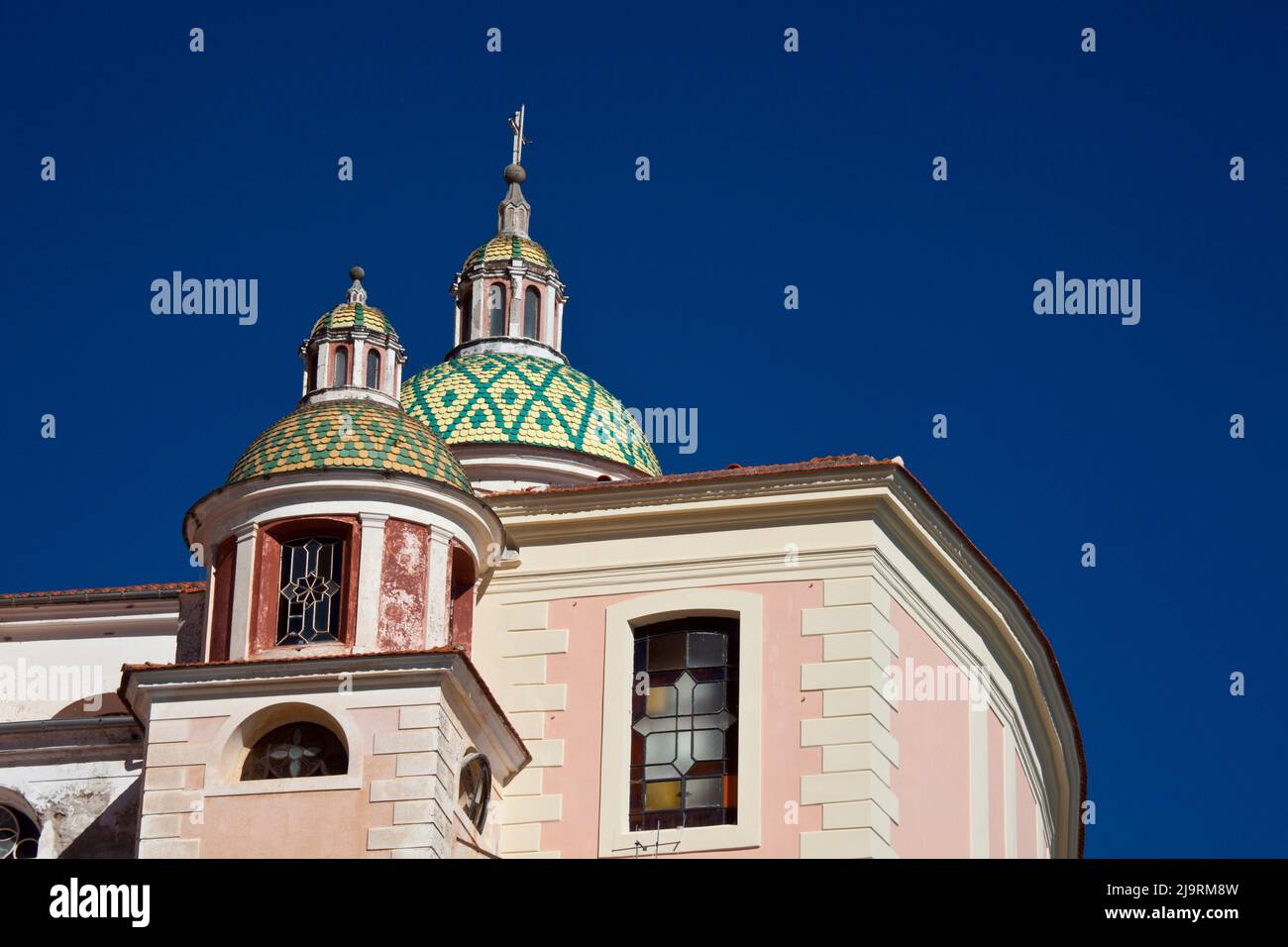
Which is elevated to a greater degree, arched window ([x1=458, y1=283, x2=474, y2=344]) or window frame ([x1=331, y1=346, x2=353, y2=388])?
arched window ([x1=458, y1=283, x2=474, y2=344])

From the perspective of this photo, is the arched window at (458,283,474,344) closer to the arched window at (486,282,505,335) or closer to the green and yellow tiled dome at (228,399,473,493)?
the arched window at (486,282,505,335)

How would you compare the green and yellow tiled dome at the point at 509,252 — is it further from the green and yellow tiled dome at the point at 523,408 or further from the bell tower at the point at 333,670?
the bell tower at the point at 333,670

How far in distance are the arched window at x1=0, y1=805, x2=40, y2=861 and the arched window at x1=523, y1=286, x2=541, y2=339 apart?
1582 cm

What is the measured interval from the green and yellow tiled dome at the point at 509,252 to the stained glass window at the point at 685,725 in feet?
51.6

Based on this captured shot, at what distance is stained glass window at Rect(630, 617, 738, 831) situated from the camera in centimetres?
3172

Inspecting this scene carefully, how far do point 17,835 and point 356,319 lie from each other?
25.7 ft

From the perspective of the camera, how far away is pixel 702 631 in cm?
3278

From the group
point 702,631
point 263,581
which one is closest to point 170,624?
point 263,581

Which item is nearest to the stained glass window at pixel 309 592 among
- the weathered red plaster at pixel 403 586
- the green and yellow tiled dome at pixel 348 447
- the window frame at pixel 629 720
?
the weathered red plaster at pixel 403 586

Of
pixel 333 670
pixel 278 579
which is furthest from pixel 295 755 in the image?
pixel 278 579

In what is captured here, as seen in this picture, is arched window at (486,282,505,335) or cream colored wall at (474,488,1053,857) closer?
cream colored wall at (474,488,1053,857)

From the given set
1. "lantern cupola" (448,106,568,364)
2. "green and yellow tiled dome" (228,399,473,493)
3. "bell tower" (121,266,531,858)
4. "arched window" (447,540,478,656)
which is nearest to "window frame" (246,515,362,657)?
"bell tower" (121,266,531,858)

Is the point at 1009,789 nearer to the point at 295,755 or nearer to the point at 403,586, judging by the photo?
the point at 403,586

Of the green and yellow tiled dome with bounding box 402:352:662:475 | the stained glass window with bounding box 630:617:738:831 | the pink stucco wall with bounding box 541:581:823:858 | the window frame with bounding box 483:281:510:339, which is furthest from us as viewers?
the window frame with bounding box 483:281:510:339
